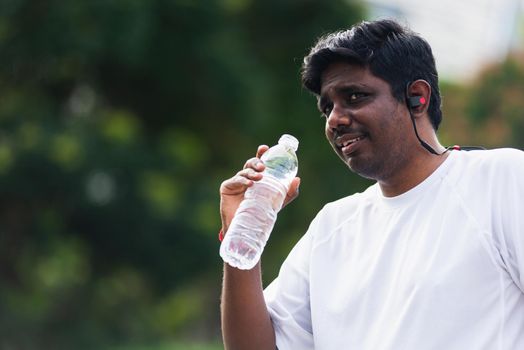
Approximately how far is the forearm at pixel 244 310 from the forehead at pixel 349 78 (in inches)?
22.7

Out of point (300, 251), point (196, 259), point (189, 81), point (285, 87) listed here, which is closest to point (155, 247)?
point (196, 259)

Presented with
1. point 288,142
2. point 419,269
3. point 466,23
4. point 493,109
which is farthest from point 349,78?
point 466,23

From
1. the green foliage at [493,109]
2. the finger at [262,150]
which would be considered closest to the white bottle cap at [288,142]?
the finger at [262,150]

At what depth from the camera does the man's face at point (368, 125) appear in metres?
3.44

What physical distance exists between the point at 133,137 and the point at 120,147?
0.50m

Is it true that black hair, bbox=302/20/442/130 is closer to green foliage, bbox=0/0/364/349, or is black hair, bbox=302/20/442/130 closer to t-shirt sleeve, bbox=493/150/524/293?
t-shirt sleeve, bbox=493/150/524/293

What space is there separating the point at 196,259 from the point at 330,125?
50.8 feet

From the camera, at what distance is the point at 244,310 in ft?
11.6

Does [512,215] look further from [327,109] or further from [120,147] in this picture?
[120,147]

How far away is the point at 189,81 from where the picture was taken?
2017 centimetres

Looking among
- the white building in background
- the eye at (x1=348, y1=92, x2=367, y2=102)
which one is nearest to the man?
the eye at (x1=348, y1=92, x2=367, y2=102)

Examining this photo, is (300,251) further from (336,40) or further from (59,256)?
(59,256)

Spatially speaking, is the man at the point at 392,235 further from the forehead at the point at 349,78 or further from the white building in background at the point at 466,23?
the white building in background at the point at 466,23

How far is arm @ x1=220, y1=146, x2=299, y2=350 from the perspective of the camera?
3539mm
